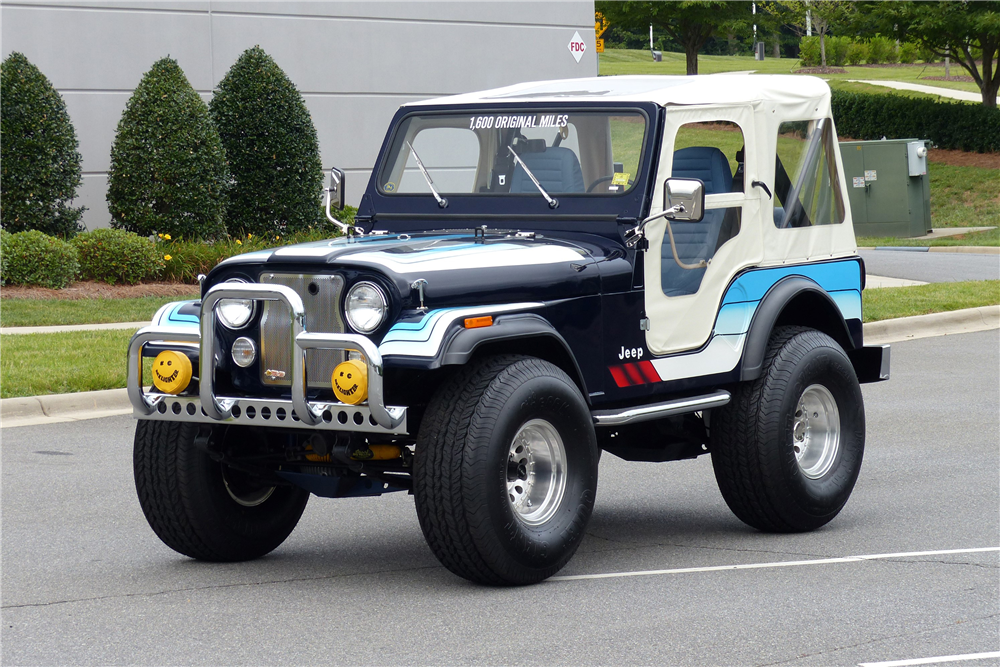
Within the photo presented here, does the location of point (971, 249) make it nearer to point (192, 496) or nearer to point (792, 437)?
point (792, 437)

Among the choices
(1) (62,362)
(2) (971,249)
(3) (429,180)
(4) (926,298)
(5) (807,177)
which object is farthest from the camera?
(2) (971,249)

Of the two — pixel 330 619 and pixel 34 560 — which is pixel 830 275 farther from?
pixel 34 560

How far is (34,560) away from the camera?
21.4 feet

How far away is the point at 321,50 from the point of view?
863 inches

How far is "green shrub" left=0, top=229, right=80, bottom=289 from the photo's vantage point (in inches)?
645

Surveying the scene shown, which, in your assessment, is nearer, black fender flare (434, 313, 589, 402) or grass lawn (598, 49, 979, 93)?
black fender flare (434, 313, 589, 402)

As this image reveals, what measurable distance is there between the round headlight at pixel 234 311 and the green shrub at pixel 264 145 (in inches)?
547

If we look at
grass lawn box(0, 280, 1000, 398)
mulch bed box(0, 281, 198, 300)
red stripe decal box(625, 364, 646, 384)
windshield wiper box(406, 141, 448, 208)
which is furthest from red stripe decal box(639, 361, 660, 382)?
mulch bed box(0, 281, 198, 300)

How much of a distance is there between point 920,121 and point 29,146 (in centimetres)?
2643

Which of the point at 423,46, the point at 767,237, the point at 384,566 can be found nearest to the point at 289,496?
the point at 384,566

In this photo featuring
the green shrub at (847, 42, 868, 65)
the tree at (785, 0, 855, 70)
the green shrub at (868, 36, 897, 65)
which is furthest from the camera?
the green shrub at (868, 36, 897, 65)

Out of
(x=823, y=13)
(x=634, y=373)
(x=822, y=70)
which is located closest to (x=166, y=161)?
(x=634, y=373)

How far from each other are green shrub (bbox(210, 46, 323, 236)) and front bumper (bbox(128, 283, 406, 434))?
1392cm

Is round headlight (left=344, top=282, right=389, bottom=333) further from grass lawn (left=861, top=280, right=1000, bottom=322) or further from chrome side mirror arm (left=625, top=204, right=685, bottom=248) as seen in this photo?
grass lawn (left=861, top=280, right=1000, bottom=322)
